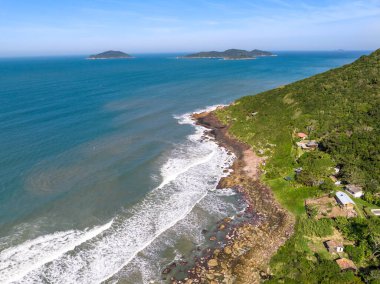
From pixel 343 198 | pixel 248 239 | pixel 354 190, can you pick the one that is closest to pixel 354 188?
pixel 354 190

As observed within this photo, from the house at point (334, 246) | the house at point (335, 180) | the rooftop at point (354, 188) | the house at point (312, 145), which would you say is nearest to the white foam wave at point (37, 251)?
the house at point (334, 246)

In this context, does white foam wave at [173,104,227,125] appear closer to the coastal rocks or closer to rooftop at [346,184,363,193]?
rooftop at [346,184,363,193]

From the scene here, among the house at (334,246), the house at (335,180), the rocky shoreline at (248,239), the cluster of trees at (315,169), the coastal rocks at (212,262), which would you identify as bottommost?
the coastal rocks at (212,262)

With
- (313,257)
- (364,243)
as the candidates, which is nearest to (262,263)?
(313,257)

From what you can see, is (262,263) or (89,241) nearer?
(262,263)

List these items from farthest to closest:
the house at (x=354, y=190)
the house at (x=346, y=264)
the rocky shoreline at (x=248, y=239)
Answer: the house at (x=354, y=190) → the rocky shoreline at (x=248, y=239) → the house at (x=346, y=264)

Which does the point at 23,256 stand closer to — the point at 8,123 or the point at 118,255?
the point at 118,255

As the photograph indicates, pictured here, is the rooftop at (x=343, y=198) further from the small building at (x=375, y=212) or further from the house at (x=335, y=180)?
the house at (x=335, y=180)
